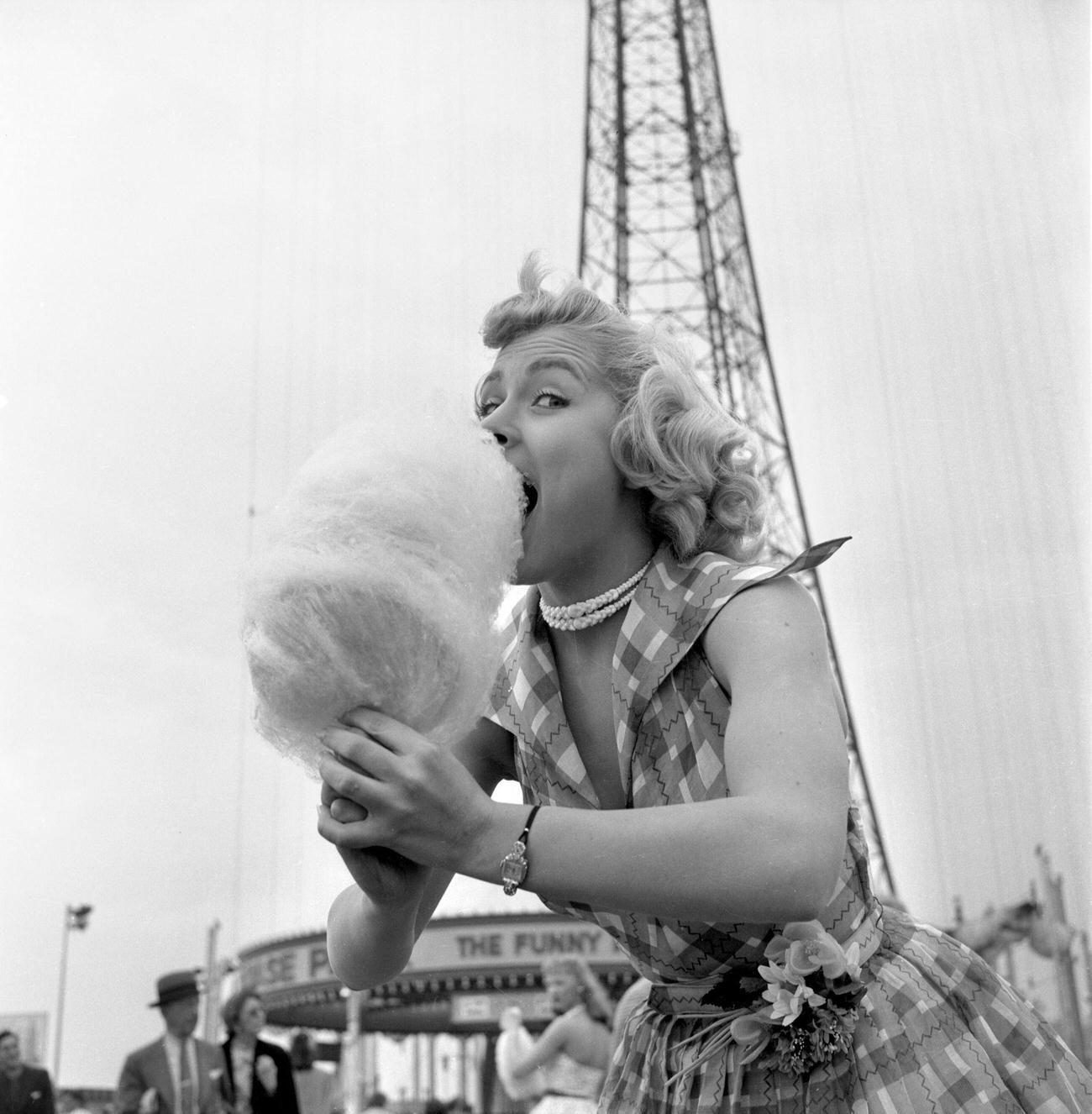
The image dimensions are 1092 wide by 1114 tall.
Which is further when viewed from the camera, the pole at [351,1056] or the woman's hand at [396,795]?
the pole at [351,1056]

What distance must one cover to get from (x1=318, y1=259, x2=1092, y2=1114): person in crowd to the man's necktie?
14.0ft

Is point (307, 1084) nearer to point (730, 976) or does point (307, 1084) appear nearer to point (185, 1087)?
point (185, 1087)

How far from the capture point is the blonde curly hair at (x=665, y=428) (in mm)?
1178

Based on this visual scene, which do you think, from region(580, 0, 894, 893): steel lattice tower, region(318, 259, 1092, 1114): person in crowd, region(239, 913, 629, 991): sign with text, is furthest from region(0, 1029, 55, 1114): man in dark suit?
region(239, 913, 629, 991): sign with text

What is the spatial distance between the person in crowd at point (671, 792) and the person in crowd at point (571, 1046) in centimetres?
436

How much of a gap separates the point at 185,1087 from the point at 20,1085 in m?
1.41

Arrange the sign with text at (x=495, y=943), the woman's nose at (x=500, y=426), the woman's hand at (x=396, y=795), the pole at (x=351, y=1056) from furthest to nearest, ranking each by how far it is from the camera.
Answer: the sign with text at (x=495, y=943) < the pole at (x=351, y=1056) < the woman's nose at (x=500, y=426) < the woman's hand at (x=396, y=795)

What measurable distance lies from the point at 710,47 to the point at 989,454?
9.53m

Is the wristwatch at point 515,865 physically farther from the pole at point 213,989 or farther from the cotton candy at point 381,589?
the pole at point 213,989

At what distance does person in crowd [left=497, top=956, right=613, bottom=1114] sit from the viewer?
5242 millimetres

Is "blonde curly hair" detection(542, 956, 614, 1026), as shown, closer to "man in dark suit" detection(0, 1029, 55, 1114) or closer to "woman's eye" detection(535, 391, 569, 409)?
"man in dark suit" detection(0, 1029, 55, 1114)

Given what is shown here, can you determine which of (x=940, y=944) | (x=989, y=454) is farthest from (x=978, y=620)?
(x=940, y=944)

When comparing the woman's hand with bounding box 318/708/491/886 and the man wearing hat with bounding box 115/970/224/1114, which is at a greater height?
the woman's hand with bounding box 318/708/491/886

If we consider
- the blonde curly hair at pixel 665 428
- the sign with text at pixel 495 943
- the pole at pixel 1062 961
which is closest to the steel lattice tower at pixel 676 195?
the sign with text at pixel 495 943
